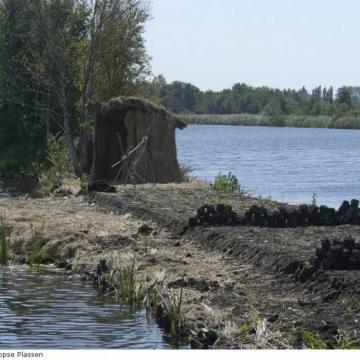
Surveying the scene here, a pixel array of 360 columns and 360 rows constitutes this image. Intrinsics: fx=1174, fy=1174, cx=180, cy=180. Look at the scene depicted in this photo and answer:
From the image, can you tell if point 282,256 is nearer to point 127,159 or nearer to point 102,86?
point 127,159

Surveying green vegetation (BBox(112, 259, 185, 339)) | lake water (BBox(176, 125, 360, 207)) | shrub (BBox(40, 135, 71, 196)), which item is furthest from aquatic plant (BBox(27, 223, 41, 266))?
lake water (BBox(176, 125, 360, 207))

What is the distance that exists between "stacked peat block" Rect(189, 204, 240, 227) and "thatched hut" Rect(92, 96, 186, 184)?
12.1 metres

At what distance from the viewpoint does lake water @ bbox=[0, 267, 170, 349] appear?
13281mm

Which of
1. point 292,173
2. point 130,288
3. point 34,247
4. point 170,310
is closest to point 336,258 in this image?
point 170,310

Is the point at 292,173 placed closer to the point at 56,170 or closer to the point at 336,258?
the point at 56,170

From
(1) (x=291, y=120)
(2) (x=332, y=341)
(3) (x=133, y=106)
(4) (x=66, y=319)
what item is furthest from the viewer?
(1) (x=291, y=120)

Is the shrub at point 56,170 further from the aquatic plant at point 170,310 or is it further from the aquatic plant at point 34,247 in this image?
the aquatic plant at point 170,310

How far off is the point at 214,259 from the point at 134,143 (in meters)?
17.1

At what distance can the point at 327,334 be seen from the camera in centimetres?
1181

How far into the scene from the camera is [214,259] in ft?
57.9

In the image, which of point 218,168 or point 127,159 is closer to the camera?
point 127,159

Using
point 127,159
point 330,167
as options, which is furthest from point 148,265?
point 330,167

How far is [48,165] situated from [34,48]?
5.90 m

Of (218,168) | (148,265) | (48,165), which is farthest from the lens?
(218,168)
